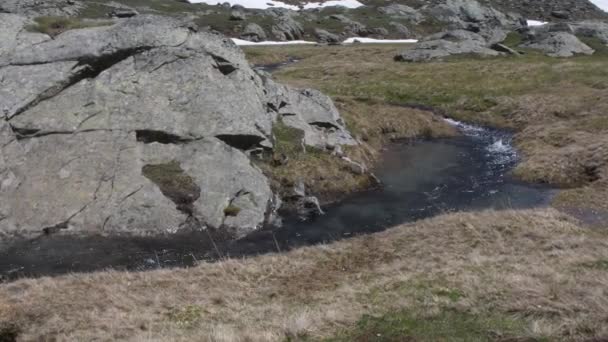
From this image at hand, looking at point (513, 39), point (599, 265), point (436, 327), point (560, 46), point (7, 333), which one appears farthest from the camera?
point (513, 39)

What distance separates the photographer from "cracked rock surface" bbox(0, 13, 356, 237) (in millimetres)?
28297

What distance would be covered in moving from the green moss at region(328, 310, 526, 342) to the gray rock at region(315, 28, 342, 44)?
459ft

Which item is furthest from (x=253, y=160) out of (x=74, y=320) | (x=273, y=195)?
(x=74, y=320)

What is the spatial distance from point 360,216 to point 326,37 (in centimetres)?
13272

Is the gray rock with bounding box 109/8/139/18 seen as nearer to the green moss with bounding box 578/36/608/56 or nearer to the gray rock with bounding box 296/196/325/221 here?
the green moss with bounding box 578/36/608/56

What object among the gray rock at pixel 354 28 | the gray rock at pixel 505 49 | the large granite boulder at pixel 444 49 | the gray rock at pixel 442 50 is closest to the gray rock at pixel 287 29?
the gray rock at pixel 354 28

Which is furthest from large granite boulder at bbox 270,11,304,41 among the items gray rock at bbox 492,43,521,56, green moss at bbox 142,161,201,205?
green moss at bbox 142,161,201,205

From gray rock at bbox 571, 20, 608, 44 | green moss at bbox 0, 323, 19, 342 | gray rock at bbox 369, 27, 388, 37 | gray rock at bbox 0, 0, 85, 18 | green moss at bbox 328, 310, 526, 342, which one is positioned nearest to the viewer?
green moss at bbox 328, 310, 526, 342

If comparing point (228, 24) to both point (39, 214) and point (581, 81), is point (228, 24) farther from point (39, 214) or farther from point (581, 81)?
point (39, 214)

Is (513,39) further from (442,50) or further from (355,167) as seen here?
(355,167)

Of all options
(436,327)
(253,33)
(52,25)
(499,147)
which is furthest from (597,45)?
(436,327)

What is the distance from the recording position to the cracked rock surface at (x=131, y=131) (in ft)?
92.8

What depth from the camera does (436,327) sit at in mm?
14523

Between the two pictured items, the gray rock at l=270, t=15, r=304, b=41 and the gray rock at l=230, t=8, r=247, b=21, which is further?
the gray rock at l=230, t=8, r=247, b=21
